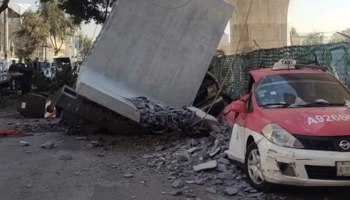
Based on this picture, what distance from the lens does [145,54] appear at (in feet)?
47.2

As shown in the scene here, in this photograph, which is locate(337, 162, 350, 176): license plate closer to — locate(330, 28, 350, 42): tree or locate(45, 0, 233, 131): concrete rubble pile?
locate(330, 28, 350, 42): tree

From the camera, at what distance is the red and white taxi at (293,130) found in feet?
21.9

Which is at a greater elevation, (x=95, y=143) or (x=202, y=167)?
(x=202, y=167)

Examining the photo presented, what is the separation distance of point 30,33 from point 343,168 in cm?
6583

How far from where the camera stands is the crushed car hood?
6.84m

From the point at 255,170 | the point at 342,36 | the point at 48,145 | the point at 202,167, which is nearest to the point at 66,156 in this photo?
the point at 48,145

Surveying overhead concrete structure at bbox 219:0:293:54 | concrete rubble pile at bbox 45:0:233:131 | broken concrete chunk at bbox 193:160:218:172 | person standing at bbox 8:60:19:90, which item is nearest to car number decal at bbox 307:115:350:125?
broken concrete chunk at bbox 193:160:218:172

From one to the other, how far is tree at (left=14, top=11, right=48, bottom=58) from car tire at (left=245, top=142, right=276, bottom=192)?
6246cm

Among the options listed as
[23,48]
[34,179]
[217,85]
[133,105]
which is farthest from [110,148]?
[23,48]

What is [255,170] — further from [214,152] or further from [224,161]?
[214,152]

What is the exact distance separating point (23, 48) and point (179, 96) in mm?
59952

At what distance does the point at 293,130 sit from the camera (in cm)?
691

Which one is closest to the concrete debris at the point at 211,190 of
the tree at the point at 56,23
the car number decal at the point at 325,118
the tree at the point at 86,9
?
the car number decal at the point at 325,118

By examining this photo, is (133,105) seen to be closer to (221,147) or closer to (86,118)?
(86,118)
